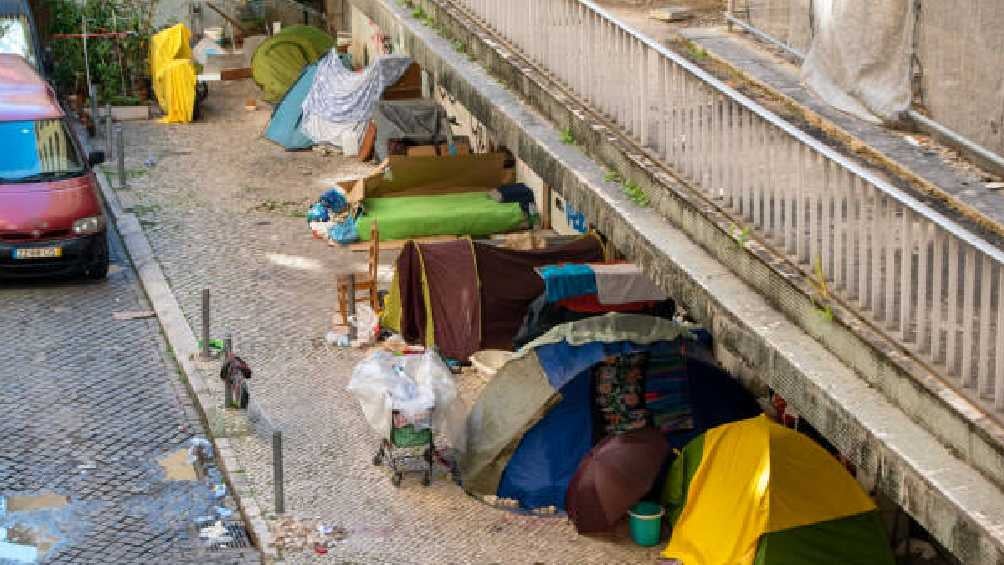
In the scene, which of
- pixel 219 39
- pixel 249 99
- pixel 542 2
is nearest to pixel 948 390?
pixel 542 2

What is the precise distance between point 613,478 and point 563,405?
1024 millimetres

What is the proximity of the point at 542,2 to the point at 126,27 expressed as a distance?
57.1 feet

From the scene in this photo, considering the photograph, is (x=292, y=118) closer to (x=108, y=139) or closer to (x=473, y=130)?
(x=108, y=139)

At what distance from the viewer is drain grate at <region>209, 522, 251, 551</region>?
15.7 metres

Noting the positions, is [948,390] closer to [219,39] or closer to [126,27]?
[126,27]

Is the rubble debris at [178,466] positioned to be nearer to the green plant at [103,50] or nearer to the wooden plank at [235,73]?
the green plant at [103,50]

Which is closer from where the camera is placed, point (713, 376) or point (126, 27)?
point (713, 376)

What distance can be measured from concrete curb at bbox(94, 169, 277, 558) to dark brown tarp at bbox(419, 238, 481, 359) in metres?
2.77

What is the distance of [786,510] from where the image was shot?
563 inches

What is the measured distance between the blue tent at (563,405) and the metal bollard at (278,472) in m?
1.79

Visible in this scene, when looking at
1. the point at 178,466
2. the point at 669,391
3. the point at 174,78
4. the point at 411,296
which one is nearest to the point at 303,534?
the point at 178,466

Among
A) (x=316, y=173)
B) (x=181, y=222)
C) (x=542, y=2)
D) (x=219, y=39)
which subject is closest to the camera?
(x=542, y=2)

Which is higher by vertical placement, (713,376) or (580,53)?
(580,53)

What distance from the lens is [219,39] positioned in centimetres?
3788
